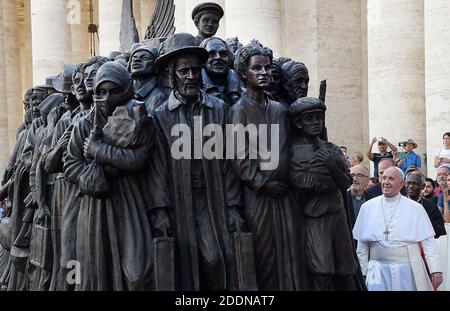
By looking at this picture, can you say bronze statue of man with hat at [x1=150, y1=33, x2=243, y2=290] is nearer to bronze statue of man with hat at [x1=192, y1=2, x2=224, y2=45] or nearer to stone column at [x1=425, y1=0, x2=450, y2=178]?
bronze statue of man with hat at [x1=192, y1=2, x2=224, y2=45]

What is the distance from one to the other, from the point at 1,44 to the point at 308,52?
14.9 meters

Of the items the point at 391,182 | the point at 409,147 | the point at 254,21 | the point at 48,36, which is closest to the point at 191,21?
the point at 254,21

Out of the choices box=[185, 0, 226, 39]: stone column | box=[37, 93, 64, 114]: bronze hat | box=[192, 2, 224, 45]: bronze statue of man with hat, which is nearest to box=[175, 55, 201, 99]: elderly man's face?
box=[192, 2, 224, 45]: bronze statue of man with hat

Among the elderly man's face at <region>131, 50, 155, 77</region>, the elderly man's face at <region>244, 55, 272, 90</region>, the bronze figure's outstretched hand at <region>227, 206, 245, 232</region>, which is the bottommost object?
the bronze figure's outstretched hand at <region>227, 206, 245, 232</region>

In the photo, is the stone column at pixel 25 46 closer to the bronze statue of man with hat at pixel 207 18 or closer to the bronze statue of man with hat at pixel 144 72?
the bronze statue of man with hat at pixel 207 18

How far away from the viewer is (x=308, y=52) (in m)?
19.8

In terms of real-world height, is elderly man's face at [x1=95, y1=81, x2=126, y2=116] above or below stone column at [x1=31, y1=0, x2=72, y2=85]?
below

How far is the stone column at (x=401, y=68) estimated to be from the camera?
16.1 meters

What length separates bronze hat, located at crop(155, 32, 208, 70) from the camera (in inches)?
249

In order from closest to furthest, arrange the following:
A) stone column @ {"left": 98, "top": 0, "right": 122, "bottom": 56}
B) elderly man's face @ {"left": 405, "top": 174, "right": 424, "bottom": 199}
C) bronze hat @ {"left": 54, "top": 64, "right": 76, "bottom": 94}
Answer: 1. bronze hat @ {"left": 54, "top": 64, "right": 76, "bottom": 94}
2. elderly man's face @ {"left": 405, "top": 174, "right": 424, "bottom": 199}
3. stone column @ {"left": 98, "top": 0, "right": 122, "bottom": 56}

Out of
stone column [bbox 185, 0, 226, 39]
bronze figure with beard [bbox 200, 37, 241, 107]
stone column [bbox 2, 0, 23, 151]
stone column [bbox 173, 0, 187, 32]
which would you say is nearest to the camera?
bronze figure with beard [bbox 200, 37, 241, 107]

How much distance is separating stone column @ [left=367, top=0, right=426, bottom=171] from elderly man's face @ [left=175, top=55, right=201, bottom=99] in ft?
33.0

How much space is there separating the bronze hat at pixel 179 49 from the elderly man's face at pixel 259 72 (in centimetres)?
34

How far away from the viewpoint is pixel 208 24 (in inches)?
314
